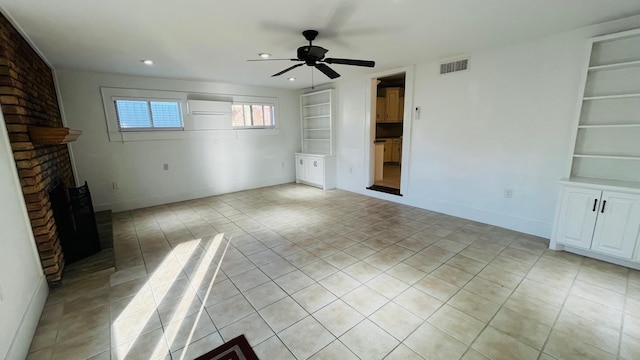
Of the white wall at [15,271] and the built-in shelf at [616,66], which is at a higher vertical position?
the built-in shelf at [616,66]

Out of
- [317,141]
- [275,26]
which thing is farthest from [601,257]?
[317,141]

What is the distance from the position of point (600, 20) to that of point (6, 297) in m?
5.47

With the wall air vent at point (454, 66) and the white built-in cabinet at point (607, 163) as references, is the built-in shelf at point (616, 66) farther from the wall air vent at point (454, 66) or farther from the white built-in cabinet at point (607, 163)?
the wall air vent at point (454, 66)

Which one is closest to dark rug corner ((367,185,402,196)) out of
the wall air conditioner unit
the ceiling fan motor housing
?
the ceiling fan motor housing

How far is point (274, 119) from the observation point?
21.0 ft

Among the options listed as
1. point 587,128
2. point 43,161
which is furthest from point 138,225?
point 587,128

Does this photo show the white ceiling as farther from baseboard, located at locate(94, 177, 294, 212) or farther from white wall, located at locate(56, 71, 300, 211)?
baseboard, located at locate(94, 177, 294, 212)

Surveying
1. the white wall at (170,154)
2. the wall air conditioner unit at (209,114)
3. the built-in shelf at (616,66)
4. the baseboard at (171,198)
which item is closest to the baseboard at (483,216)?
the built-in shelf at (616,66)

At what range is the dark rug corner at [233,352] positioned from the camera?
1623 mm

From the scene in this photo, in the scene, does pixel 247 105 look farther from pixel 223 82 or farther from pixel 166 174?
pixel 166 174

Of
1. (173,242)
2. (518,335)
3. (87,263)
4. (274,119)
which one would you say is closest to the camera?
(518,335)

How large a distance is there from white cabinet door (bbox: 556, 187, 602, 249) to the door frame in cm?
219

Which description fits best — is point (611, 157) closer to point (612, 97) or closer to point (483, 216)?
point (612, 97)

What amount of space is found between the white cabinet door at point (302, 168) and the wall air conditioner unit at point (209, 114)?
6.08 ft
